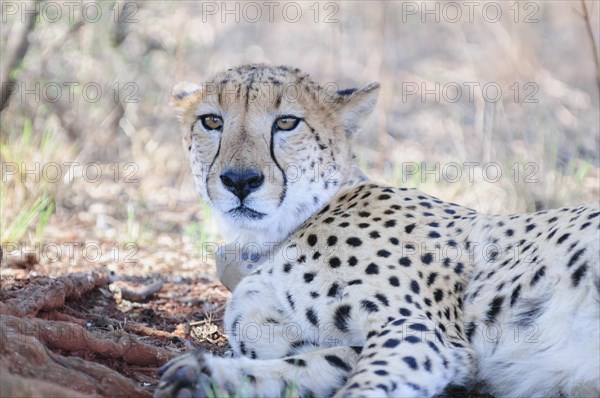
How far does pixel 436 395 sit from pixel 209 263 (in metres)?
2.51

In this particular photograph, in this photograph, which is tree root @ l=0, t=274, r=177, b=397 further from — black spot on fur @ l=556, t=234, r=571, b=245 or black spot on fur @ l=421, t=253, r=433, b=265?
black spot on fur @ l=556, t=234, r=571, b=245

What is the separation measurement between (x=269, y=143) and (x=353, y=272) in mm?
697

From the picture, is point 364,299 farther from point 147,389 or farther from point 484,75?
point 484,75

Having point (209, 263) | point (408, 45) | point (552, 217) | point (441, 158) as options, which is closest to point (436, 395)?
point (552, 217)

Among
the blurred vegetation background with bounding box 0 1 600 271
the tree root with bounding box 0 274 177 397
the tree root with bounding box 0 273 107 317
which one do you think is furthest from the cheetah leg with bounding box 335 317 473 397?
A: the blurred vegetation background with bounding box 0 1 600 271

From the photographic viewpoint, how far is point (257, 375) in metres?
2.48

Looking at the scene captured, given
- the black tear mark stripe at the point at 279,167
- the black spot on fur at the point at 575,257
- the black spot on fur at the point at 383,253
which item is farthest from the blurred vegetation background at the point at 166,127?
the black spot on fur at the point at 575,257

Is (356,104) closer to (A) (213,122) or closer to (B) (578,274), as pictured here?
(A) (213,122)

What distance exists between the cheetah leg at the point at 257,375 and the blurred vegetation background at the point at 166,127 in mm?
2331

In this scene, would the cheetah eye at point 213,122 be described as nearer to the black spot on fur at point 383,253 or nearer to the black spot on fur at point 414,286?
the black spot on fur at point 383,253

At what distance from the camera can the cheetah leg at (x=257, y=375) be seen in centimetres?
228

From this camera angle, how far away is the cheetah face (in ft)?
10.2

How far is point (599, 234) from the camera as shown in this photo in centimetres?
263

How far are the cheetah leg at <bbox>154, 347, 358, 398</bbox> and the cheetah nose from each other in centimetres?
68
